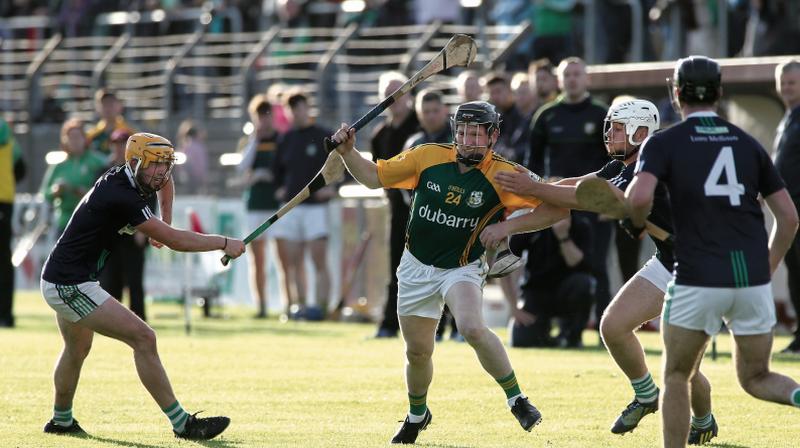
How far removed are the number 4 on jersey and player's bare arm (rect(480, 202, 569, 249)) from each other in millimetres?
1644

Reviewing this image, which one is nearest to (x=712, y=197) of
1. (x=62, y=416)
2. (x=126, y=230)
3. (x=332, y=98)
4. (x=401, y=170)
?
(x=401, y=170)

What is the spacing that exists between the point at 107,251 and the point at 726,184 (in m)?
3.82

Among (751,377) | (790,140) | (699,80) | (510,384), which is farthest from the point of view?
(790,140)

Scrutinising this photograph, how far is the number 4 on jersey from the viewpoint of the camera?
665 centimetres

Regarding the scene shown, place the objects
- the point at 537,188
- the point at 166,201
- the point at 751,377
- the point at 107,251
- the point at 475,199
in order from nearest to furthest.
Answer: the point at 751,377
the point at 537,188
the point at 475,199
the point at 107,251
the point at 166,201

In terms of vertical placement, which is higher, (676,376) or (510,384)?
(676,376)

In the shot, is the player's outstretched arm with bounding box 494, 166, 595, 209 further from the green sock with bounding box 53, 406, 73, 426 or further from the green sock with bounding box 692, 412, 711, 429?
the green sock with bounding box 53, 406, 73, 426

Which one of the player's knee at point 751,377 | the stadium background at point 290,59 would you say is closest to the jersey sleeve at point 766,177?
the player's knee at point 751,377

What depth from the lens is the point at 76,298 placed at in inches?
339

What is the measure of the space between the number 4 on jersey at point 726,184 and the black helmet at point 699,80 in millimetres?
275

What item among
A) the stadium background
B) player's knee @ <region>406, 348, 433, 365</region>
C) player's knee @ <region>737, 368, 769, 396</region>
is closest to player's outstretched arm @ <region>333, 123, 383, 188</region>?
player's knee @ <region>406, 348, 433, 365</region>

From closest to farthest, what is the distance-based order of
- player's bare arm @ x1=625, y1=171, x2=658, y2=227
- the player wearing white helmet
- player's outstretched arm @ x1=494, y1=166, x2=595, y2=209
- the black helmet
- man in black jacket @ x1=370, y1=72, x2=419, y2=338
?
player's bare arm @ x1=625, y1=171, x2=658, y2=227
the black helmet
player's outstretched arm @ x1=494, y1=166, x2=595, y2=209
the player wearing white helmet
man in black jacket @ x1=370, y1=72, x2=419, y2=338

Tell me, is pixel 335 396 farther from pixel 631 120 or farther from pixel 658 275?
pixel 631 120

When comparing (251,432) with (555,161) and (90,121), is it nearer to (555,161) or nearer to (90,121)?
(555,161)
